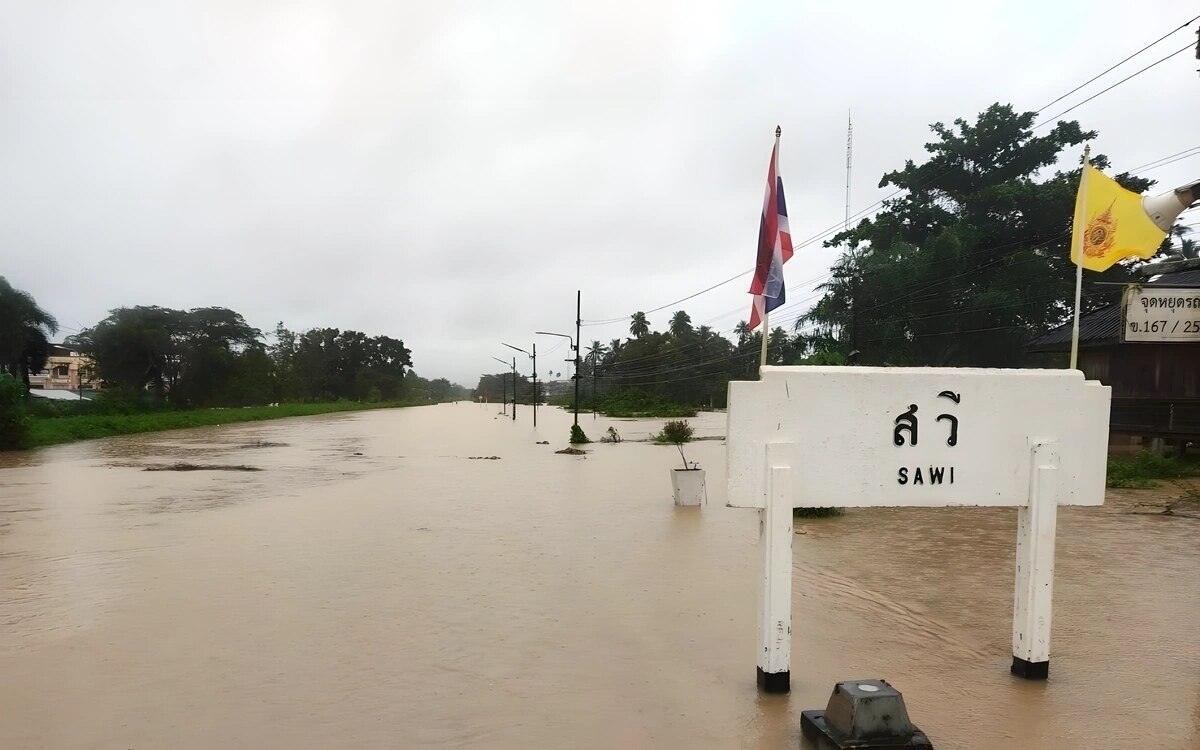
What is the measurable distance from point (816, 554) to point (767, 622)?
5.58 metres

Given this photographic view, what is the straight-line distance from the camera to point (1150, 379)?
20.8 metres

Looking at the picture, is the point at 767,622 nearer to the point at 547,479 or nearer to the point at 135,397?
the point at 547,479

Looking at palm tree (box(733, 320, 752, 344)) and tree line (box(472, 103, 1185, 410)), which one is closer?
tree line (box(472, 103, 1185, 410))

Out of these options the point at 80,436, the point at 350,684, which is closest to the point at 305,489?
the point at 350,684

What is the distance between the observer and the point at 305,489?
1727 centimetres

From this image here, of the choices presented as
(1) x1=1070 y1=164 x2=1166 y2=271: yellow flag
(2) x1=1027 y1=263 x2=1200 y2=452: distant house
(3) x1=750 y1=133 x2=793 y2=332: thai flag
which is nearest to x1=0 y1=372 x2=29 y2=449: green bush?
(3) x1=750 y1=133 x2=793 y2=332: thai flag

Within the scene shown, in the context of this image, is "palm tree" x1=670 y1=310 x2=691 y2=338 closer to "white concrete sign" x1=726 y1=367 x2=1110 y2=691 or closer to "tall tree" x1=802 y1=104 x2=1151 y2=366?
"tall tree" x1=802 y1=104 x2=1151 y2=366

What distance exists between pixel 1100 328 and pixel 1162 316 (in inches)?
452

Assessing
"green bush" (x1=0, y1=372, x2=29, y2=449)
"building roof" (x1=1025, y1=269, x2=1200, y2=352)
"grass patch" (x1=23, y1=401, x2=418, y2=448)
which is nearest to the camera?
"building roof" (x1=1025, y1=269, x2=1200, y2=352)

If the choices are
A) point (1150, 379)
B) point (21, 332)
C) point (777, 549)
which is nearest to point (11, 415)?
point (21, 332)

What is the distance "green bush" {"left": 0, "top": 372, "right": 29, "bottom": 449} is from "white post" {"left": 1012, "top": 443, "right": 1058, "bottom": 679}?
32070mm

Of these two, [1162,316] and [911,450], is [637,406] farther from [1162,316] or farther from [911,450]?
[911,450]

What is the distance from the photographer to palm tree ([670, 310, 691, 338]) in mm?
98062

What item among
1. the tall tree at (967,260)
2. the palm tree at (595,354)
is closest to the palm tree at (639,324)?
the palm tree at (595,354)
